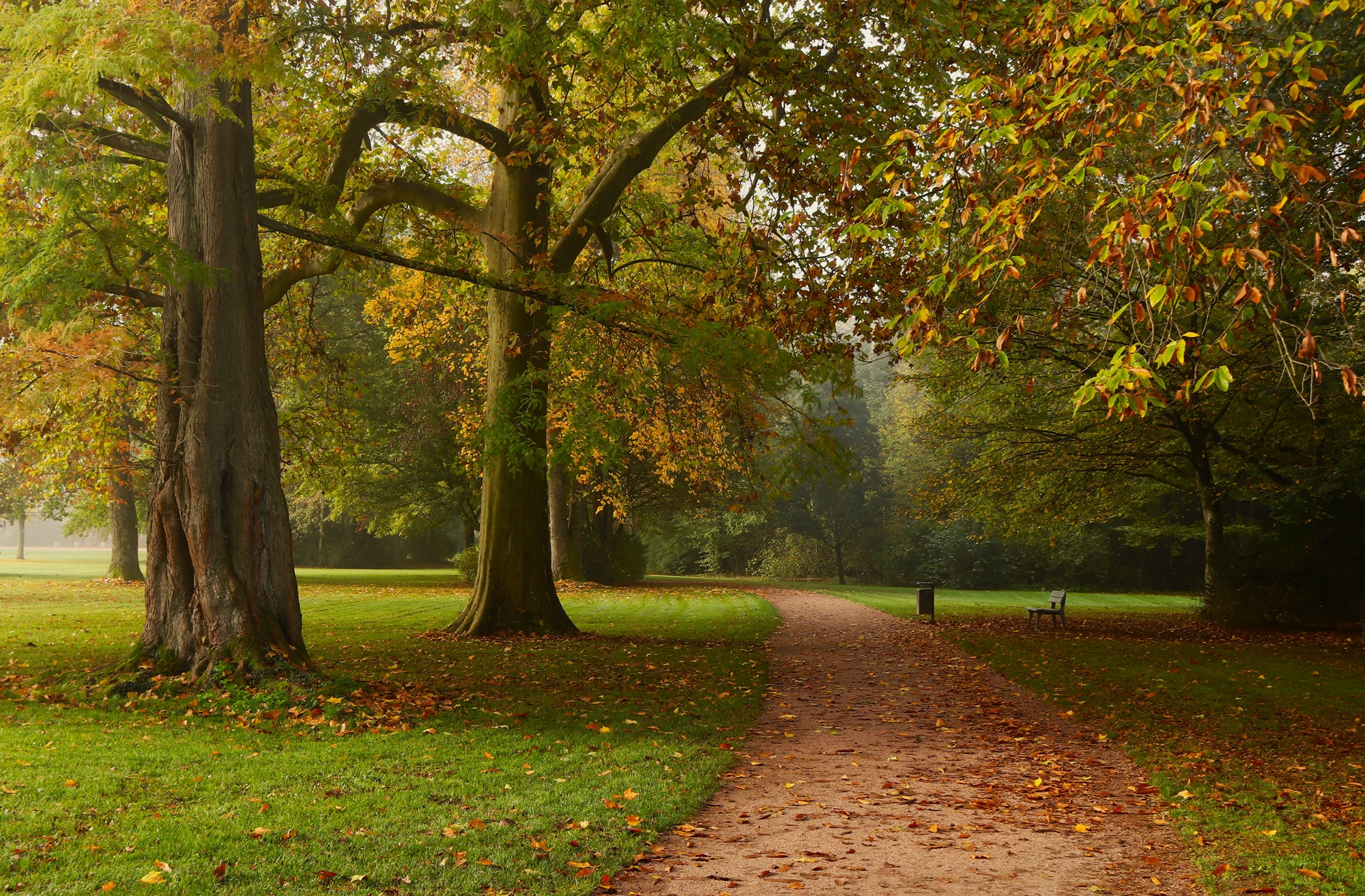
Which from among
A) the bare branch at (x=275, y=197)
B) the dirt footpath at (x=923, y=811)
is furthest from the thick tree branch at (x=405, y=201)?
the dirt footpath at (x=923, y=811)

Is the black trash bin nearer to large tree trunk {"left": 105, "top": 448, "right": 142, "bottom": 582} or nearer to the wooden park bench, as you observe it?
the wooden park bench

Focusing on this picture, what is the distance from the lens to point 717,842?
5.28m

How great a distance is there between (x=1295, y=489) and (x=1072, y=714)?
10.6 metres

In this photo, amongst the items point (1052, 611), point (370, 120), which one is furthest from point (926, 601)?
point (370, 120)

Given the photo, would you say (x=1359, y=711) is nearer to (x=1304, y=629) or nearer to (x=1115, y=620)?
(x=1304, y=629)

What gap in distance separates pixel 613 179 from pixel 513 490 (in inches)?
199

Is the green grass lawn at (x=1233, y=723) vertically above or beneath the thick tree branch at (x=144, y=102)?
beneath

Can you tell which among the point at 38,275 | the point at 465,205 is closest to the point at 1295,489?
the point at 465,205

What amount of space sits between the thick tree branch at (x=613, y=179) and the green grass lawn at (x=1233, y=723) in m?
8.90

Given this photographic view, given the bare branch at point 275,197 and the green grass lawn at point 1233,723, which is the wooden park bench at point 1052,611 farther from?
the bare branch at point 275,197

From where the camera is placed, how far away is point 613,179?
46.7 ft

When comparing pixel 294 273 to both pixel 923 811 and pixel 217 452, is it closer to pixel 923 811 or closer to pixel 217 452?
pixel 217 452

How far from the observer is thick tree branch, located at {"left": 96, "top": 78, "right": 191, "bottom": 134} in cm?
864

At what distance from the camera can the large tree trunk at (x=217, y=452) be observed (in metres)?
9.06
